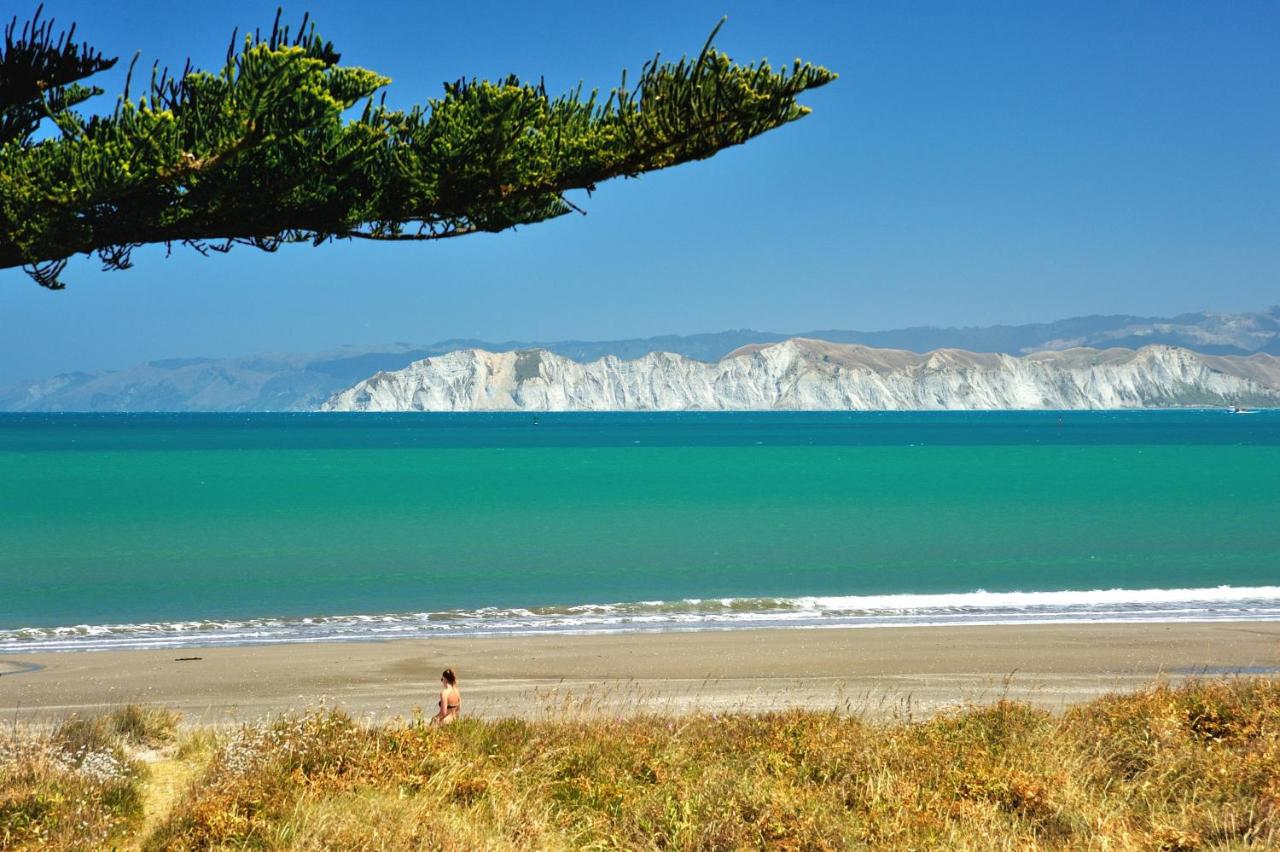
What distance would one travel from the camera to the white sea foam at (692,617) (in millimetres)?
18656

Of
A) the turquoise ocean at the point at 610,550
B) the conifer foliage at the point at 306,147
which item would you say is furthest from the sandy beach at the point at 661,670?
the conifer foliage at the point at 306,147

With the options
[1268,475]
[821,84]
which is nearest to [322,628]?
[821,84]

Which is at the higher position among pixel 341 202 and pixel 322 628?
pixel 341 202

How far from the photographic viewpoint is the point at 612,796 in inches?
271

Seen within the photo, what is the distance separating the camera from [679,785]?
6.97 metres

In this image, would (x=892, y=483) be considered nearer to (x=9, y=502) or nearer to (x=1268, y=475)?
(x=1268, y=475)

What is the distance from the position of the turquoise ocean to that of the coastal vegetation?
10.8 metres

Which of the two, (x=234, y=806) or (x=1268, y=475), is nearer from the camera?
(x=234, y=806)

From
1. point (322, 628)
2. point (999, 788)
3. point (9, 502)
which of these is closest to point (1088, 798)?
point (999, 788)

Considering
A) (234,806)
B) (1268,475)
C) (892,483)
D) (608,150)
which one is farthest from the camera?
(1268,475)

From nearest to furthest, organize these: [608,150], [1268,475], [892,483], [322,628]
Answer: [608,150] < [322,628] < [892,483] < [1268,475]

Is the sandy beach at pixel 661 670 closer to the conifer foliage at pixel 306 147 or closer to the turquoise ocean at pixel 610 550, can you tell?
the turquoise ocean at pixel 610 550

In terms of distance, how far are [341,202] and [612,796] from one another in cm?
380

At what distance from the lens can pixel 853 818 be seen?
20.8 feet
